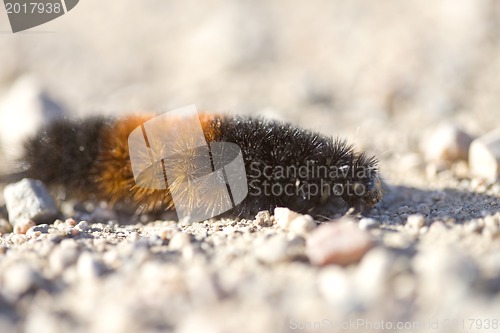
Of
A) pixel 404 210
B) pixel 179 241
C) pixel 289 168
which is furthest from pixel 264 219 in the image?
pixel 404 210

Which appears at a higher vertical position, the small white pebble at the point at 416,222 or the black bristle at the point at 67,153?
the black bristle at the point at 67,153

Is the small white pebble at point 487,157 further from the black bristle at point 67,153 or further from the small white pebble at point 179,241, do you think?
the black bristle at point 67,153

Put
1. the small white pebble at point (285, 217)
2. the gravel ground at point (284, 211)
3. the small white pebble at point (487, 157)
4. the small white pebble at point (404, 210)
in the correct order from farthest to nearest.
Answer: the small white pebble at point (487, 157), the small white pebble at point (404, 210), the small white pebble at point (285, 217), the gravel ground at point (284, 211)

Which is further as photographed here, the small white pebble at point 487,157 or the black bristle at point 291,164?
the small white pebble at point 487,157

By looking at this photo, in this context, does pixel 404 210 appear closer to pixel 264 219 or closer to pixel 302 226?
pixel 264 219

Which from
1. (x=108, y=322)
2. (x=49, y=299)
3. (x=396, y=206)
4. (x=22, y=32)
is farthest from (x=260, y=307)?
(x=22, y=32)

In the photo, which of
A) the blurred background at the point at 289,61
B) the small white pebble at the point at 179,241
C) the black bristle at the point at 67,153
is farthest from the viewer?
the blurred background at the point at 289,61

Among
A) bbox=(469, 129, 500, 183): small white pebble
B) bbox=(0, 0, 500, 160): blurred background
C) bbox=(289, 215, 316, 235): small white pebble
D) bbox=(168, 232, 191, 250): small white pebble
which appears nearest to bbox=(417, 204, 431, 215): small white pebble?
bbox=(469, 129, 500, 183): small white pebble

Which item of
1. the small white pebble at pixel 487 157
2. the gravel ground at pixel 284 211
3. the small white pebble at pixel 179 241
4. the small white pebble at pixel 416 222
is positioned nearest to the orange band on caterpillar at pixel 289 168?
the gravel ground at pixel 284 211
